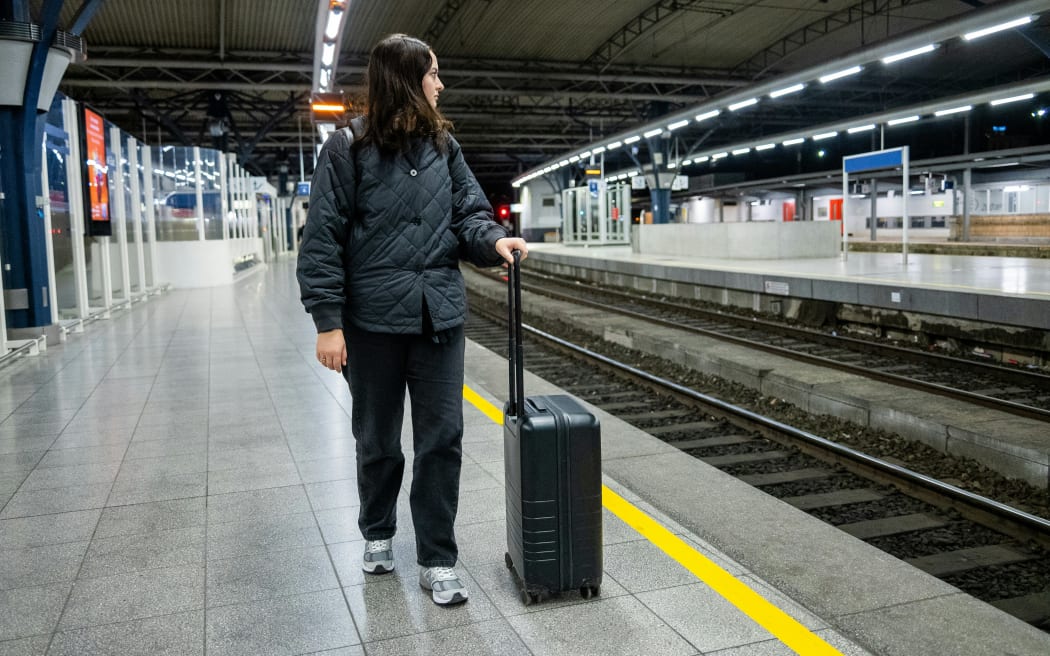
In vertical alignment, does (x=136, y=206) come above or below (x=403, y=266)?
above

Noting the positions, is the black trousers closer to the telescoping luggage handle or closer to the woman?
the woman

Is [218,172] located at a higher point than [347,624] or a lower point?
higher

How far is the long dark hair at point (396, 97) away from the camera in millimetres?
2879

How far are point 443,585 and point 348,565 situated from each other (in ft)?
1.80

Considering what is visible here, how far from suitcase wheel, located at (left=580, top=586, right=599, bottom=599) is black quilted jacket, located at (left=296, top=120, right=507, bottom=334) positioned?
104cm

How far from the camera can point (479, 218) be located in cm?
304

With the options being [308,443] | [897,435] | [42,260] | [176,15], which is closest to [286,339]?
[42,260]

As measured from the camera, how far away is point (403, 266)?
2902mm

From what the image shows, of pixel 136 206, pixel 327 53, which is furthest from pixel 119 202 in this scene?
pixel 327 53

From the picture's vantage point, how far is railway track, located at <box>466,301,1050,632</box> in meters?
4.17

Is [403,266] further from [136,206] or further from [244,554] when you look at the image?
[136,206]

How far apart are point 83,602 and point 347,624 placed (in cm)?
100

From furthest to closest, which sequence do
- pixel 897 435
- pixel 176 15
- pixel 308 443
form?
pixel 176 15, pixel 897 435, pixel 308 443

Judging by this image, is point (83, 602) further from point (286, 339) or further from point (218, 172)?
point (218, 172)
